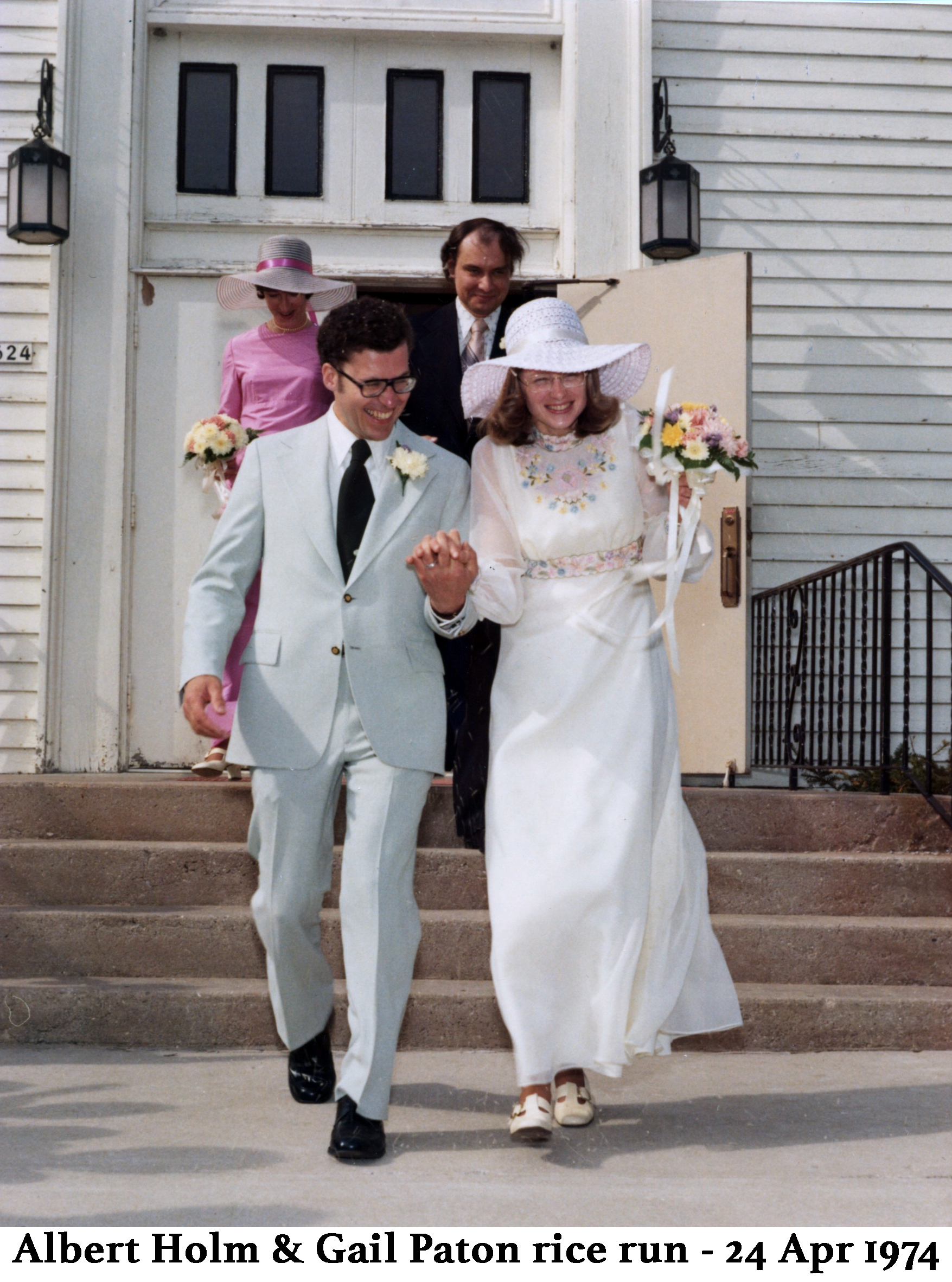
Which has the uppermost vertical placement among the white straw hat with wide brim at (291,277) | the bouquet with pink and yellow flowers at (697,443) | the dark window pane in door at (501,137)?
the dark window pane in door at (501,137)

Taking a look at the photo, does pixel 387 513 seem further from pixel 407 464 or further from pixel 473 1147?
pixel 473 1147

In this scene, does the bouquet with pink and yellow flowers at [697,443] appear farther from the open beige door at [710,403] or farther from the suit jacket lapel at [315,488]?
the open beige door at [710,403]

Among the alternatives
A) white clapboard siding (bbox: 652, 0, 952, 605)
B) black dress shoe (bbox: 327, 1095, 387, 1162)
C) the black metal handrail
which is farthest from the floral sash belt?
white clapboard siding (bbox: 652, 0, 952, 605)

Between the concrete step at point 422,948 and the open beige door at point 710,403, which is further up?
the open beige door at point 710,403

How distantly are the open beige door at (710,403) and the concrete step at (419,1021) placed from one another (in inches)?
81.0

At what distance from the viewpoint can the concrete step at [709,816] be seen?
564cm

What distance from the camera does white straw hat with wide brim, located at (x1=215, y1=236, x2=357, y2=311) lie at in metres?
5.52

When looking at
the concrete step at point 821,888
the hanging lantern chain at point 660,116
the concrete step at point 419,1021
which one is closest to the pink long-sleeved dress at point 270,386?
the concrete step at point 419,1021

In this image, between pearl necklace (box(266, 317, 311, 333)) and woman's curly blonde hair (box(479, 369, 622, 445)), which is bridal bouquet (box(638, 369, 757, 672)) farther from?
pearl necklace (box(266, 317, 311, 333))

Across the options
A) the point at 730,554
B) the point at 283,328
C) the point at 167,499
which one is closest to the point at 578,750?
the point at 283,328

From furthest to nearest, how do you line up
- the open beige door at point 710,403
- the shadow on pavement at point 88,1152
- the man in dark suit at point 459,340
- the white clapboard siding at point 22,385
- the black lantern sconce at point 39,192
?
the white clapboard siding at point 22,385 < the black lantern sconce at point 39,192 < the open beige door at point 710,403 < the man in dark suit at point 459,340 < the shadow on pavement at point 88,1152

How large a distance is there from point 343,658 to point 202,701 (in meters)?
0.36

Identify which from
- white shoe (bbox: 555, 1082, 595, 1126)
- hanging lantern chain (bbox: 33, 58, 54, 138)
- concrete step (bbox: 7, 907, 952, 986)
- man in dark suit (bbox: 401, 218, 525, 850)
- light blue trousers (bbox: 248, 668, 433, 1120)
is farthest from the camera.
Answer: hanging lantern chain (bbox: 33, 58, 54, 138)
